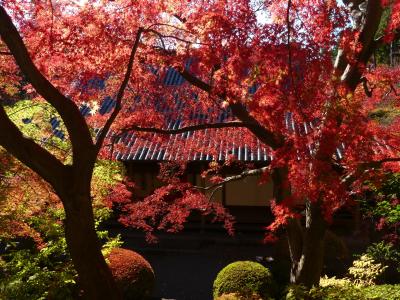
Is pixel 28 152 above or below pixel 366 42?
below

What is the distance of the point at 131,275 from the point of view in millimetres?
8320

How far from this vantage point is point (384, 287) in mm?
6340

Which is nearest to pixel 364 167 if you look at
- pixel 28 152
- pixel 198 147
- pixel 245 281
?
pixel 245 281

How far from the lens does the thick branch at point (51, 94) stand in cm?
436

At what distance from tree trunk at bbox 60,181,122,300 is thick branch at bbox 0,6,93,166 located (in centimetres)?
41

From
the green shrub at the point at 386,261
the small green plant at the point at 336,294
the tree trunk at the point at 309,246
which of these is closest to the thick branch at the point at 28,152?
the small green plant at the point at 336,294

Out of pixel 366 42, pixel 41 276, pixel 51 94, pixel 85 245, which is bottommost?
pixel 41 276

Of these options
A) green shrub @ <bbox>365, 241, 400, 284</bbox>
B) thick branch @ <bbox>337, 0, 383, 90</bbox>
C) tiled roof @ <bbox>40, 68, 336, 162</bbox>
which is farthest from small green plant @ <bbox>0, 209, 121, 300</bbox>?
green shrub @ <bbox>365, 241, 400, 284</bbox>

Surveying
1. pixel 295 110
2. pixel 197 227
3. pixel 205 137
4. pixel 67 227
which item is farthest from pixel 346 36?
pixel 197 227

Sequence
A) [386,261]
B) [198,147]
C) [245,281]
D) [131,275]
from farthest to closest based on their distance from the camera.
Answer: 1. [198,147]
2. [386,261]
3. [131,275]
4. [245,281]

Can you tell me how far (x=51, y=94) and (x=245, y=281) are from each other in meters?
5.35

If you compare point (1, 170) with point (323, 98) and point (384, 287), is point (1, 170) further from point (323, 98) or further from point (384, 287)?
point (384, 287)

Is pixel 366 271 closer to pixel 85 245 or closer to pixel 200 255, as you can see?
pixel 200 255

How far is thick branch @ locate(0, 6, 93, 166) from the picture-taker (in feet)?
14.3
